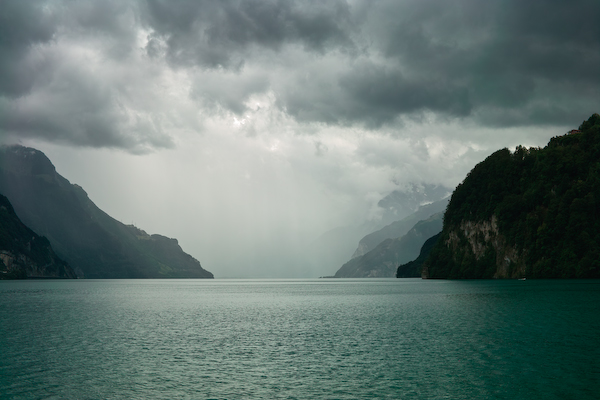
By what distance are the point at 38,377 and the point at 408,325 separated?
147ft

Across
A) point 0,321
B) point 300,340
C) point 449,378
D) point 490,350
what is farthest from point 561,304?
point 0,321

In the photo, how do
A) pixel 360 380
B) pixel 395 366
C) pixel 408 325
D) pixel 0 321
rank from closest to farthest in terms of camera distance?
pixel 360 380 → pixel 395 366 → pixel 408 325 → pixel 0 321

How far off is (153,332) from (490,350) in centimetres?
4077

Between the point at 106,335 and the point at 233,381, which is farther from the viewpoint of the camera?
the point at 106,335

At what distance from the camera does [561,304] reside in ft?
274

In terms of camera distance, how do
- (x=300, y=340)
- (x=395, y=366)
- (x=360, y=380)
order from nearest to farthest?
(x=360, y=380) → (x=395, y=366) → (x=300, y=340)

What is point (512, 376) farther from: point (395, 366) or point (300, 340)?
point (300, 340)

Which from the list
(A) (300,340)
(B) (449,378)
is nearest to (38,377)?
(A) (300,340)

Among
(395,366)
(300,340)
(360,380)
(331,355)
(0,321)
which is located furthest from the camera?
(0,321)

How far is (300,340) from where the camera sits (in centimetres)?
5172

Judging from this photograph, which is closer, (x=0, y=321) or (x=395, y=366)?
(x=395, y=366)

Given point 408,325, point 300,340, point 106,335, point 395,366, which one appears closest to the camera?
point 395,366

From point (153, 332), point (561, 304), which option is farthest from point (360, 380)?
point (561, 304)

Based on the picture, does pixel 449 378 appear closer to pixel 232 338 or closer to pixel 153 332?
pixel 232 338
